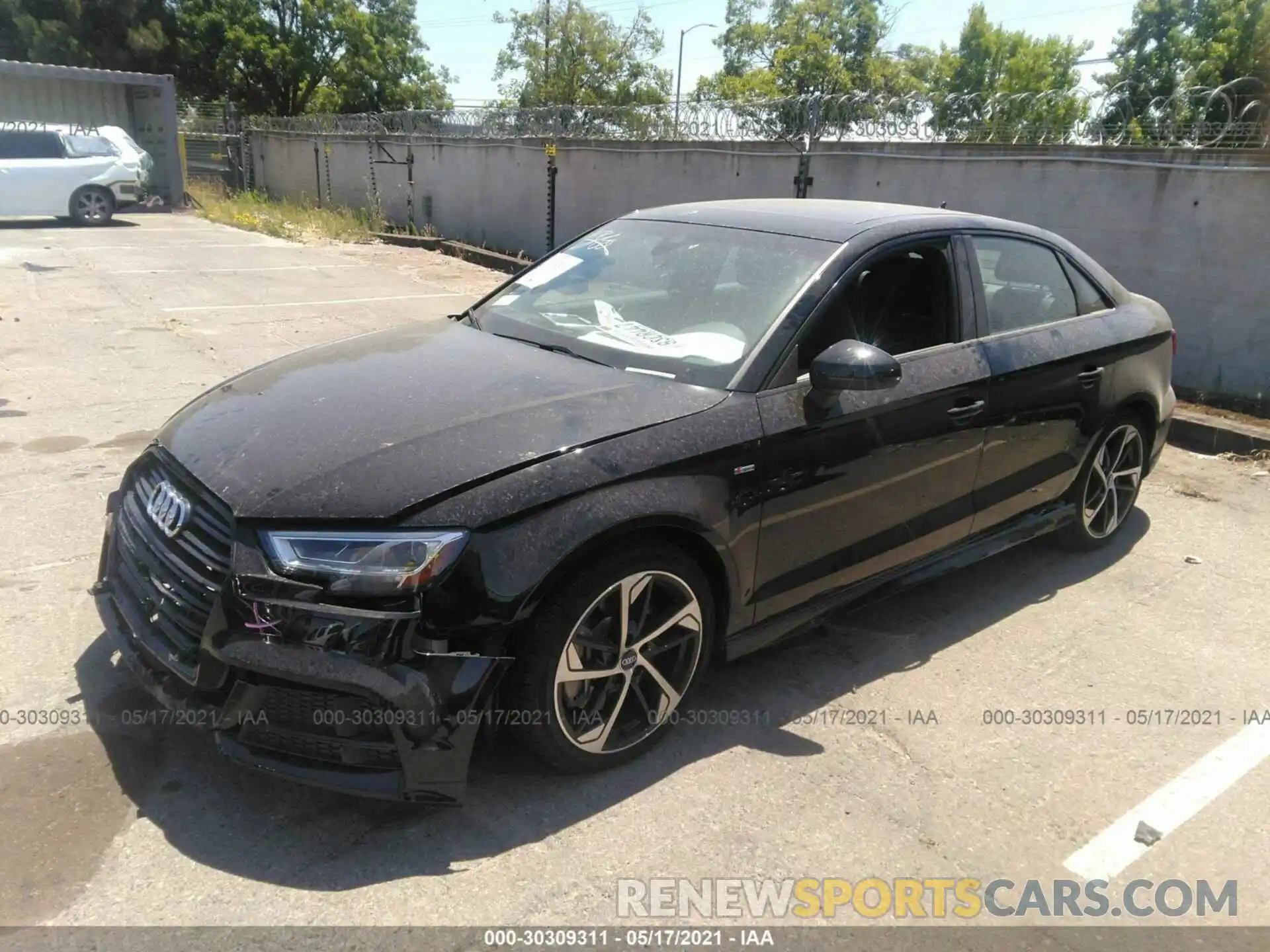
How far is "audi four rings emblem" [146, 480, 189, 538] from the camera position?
280 cm

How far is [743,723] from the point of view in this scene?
337 cm

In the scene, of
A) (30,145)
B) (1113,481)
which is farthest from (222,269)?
(1113,481)

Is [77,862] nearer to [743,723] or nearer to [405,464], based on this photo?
[405,464]

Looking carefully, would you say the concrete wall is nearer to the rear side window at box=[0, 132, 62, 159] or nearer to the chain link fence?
the chain link fence

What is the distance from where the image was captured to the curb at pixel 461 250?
15.0m

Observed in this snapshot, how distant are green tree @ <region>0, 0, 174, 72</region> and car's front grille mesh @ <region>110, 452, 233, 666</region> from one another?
132ft

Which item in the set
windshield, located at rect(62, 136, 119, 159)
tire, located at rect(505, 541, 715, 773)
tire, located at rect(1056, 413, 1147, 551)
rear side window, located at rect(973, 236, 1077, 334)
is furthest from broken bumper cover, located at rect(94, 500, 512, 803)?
windshield, located at rect(62, 136, 119, 159)

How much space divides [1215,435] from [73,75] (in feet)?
81.7

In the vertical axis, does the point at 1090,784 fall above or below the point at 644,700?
below

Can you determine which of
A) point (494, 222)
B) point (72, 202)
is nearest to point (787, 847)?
point (494, 222)

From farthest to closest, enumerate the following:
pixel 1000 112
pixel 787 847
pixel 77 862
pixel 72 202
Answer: pixel 72 202 → pixel 1000 112 → pixel 787 847 → pixel 77 862

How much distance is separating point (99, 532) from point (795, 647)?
3.22 meters

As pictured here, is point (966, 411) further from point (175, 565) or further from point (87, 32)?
point (87, 32)

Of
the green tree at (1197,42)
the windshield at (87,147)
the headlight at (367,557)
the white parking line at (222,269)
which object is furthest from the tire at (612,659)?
the green tree at (1197,42)
